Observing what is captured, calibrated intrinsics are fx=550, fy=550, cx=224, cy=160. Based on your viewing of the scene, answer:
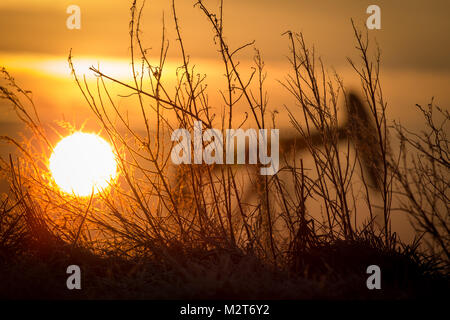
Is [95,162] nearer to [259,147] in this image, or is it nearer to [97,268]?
[97,268]

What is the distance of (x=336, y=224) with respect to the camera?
3229mm

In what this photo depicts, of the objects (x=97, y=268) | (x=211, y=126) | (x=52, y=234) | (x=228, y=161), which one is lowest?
(x=97, y=268)

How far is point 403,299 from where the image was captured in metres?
2.42

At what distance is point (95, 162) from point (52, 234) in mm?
489

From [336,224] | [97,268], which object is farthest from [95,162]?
[336,224]

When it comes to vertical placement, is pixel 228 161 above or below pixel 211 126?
below
